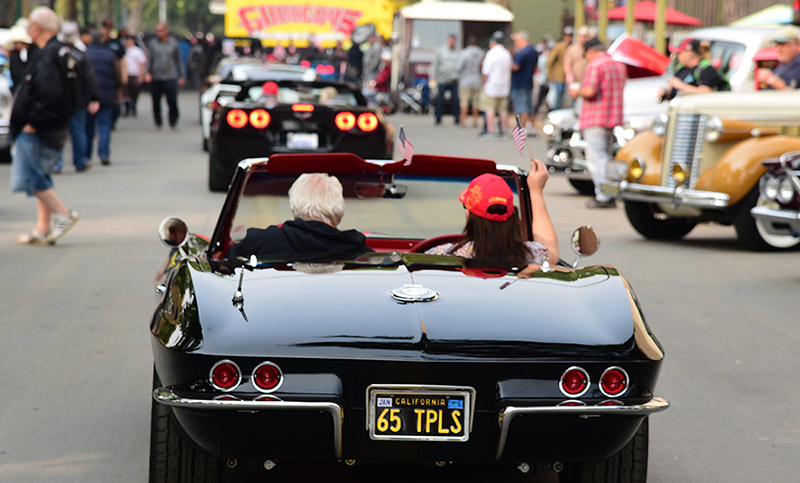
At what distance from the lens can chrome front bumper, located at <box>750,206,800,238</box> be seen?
9.98m

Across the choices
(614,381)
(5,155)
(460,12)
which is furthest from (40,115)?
(460,12)

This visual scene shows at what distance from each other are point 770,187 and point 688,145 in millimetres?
1931

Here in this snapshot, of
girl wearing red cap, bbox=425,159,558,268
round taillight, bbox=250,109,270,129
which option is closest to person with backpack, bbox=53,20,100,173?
round taillight, bbox=250,109,270,129

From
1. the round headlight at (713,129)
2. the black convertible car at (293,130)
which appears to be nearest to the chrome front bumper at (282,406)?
the round headlight at (713,129)

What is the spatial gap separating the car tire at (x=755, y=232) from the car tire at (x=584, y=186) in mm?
5052

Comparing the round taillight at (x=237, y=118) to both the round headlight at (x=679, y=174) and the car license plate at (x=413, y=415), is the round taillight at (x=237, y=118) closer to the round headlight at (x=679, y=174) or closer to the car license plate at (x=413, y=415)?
the round headlight at (x=679, y=174)

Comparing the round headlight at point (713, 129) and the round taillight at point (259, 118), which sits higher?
the round headlight at point (713, 129)

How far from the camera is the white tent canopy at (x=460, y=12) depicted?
37156 millimetres

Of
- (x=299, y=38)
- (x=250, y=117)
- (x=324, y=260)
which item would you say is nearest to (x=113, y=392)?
(x=324, y=260)

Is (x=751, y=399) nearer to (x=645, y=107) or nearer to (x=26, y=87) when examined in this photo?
(x=26, y=87)

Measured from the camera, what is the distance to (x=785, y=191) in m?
10.1

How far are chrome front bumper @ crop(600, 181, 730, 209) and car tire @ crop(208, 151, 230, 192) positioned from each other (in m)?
4.80

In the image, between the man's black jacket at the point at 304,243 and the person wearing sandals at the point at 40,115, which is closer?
the man's black jacket at the point at 304,243

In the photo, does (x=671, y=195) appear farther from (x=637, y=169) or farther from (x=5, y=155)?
(x=5, y=155)
